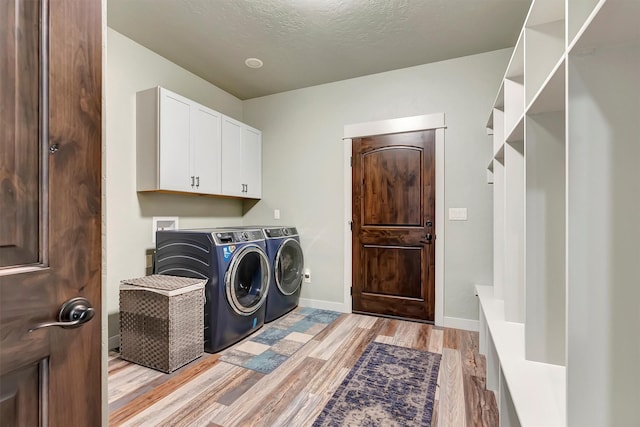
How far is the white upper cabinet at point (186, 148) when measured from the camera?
256 centimetres

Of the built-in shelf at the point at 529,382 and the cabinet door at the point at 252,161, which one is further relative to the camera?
the cabinet door at the point at 252,161

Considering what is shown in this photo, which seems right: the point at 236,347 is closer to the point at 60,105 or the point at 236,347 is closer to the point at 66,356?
the point at 66,356

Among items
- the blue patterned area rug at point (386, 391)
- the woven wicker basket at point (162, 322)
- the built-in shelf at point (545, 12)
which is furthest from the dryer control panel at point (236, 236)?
the built-in shelf at point (545, 12)

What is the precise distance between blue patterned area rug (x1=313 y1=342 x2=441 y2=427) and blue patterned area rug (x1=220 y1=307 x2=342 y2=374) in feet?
1.87

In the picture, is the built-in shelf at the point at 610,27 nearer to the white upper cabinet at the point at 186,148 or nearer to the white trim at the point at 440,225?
the white trim at the point at 440,225

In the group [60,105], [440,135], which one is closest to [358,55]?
[440,135]

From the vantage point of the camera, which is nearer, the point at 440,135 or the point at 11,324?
the point at 11,324

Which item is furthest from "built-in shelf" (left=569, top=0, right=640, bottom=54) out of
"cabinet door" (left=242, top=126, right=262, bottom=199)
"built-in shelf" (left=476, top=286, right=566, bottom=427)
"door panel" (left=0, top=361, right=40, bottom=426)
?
"cabinet door" (left=242, top=126, right=262, bottom=199)

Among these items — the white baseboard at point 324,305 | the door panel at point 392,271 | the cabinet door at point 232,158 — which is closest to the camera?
the door panel at point 392,271

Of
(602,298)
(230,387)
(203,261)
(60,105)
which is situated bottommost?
(230,387)

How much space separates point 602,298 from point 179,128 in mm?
2930

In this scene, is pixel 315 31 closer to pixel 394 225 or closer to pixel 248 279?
pixel 394 225

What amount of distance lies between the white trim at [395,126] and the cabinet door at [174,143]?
1.63 meters

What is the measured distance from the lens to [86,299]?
719 mm
